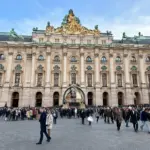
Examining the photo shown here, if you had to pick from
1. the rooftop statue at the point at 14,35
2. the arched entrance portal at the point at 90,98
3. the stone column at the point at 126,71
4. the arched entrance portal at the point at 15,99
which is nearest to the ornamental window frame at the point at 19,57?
the rooftop statue at the point at 14,35

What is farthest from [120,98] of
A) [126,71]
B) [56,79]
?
[56,79]

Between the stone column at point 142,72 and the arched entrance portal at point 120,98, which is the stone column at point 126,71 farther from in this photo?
the stone column at point 142,72

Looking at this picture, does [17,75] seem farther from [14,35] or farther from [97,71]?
[97,71]

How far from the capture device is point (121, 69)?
4969cm

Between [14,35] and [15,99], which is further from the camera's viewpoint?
[14,35]

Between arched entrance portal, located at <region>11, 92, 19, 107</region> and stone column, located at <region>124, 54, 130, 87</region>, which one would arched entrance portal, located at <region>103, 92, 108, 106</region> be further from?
arched entrance portal, located at <region>11, 92, 19, 107</region>

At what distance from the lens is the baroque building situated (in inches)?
1779

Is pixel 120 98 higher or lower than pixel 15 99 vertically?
higher

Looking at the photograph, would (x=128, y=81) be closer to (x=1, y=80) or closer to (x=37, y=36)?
(x=37, y=36)

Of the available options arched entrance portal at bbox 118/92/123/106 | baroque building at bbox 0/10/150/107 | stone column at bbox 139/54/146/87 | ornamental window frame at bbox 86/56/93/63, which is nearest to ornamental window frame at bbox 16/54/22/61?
baroque building at bbox 0/10/150/107

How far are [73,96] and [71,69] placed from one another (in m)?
8.56

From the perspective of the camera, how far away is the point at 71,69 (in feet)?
158

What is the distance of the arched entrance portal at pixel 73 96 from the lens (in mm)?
43272

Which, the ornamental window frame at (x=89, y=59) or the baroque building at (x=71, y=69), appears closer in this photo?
the baroque building at (x=71, y=69)
